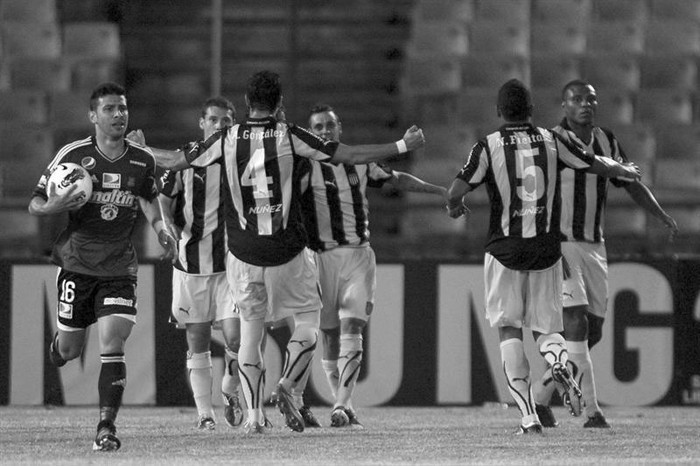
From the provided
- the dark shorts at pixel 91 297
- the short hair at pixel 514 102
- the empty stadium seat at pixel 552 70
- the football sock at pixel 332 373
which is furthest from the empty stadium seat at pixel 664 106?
the dark shorts at pixel 91 297

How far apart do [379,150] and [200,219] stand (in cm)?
208

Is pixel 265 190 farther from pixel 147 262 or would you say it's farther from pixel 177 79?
pixel 177 79

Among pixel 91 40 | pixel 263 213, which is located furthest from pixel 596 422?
pixel 91 40

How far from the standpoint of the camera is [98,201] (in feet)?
26.5

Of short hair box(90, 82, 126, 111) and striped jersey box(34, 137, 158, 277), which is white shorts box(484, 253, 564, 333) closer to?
striped jersey box(34, 137, 158, 277)

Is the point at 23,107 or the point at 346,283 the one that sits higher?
the point at 23,107

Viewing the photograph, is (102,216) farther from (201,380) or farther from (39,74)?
(39,74)

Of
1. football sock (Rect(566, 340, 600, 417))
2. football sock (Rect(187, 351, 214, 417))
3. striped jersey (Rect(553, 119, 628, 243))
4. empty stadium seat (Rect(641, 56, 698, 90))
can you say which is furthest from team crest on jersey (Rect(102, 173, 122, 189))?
empty stadium seat (Rect(641, 56, 698, 90))

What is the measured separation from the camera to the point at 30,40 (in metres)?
15.7

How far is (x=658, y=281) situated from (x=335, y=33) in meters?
5.98

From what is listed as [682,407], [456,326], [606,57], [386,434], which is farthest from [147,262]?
[606,57]

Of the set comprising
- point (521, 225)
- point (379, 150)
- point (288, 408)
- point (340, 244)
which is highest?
point (379, 150)

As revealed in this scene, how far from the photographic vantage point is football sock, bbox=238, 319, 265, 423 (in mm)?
8609

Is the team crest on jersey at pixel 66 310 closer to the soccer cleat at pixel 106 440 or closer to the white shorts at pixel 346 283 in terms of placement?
the soccer cleat at pixel 106 440
